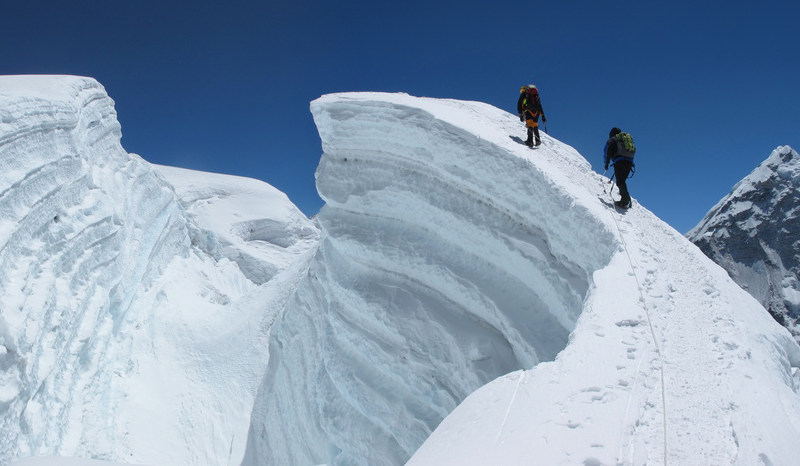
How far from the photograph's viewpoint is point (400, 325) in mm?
7812

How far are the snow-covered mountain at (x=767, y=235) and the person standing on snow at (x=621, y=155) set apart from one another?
18468mm

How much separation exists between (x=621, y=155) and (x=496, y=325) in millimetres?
3135

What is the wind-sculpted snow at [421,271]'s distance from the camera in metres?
6.11

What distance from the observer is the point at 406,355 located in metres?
7.64

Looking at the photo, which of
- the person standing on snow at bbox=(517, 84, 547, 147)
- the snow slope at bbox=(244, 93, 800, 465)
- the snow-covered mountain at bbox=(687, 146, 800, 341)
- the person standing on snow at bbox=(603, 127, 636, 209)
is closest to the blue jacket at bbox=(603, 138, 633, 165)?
the person standing on snow at bbox=(603, 127, 636, 209)

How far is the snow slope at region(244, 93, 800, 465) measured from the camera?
9.77 ft

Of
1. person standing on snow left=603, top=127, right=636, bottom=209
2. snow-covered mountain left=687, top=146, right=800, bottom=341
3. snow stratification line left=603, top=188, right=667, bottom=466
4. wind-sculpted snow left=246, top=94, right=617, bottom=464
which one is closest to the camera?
snow stratification line left=603, top=188, right=667, bottom=466

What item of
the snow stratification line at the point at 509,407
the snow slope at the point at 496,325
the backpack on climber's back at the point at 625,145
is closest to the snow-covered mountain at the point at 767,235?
the snow slope at the point at 496,325

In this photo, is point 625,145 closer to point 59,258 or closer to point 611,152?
point 611,152

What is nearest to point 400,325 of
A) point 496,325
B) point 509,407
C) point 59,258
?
point 496,325

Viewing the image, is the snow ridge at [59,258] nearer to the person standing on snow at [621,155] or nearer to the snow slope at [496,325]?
the snow slope at [496,325]

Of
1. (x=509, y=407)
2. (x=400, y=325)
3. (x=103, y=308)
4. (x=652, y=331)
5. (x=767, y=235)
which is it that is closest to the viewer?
(x=509, y=407)

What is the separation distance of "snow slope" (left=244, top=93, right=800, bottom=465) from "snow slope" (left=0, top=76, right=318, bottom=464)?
1.89 meters

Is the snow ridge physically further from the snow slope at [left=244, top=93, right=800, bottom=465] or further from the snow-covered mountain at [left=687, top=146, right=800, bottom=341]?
the snow-covered mountain at [left=687, top=146, right=800, bottom=341]
